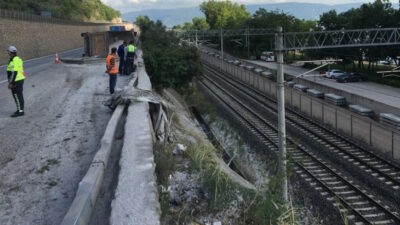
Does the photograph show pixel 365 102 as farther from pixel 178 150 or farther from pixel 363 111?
pixel 178 150

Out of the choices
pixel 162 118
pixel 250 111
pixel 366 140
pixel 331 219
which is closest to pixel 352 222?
pixel 331 219

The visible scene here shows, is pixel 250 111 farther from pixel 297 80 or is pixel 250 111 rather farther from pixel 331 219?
pixel 331 219

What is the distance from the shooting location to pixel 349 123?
22.9 m

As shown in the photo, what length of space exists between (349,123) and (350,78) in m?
26.3

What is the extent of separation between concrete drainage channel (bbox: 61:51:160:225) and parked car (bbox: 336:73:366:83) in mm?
43433

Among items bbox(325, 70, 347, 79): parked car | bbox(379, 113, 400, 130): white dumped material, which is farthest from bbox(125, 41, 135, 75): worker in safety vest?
bbox(325, 70, 347, 79): parked car

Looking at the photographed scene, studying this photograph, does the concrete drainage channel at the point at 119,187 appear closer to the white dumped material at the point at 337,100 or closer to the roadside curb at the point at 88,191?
the roadside curb at the point at 88,191

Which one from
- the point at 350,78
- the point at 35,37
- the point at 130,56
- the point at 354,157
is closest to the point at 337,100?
the point at 354,157

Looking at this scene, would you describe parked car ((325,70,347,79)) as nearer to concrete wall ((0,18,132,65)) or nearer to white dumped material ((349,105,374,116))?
white dumped material ((349,105,374,116))

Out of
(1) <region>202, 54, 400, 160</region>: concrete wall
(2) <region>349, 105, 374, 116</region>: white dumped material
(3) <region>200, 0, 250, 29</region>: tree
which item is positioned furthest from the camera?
(3) <region>200, 0, 250, 29</region>: tree

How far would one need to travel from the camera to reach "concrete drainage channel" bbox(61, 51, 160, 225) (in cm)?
445

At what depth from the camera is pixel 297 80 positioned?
1494 inches

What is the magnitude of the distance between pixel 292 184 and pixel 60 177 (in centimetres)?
1002

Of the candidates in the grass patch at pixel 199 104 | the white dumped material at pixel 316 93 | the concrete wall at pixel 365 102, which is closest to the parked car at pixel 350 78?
the concrete wall at pixel 365 102
